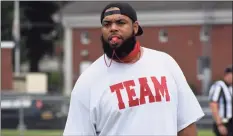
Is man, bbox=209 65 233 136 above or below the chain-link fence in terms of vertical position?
above

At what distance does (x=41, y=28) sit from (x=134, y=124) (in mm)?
51911

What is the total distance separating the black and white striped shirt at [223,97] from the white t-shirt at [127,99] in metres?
6.19

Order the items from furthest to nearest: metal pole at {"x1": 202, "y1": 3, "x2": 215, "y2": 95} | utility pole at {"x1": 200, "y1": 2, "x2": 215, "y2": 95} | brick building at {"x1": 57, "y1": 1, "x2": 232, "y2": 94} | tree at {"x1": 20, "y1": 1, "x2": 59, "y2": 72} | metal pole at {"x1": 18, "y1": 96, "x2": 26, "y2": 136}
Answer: tree at {"x1": 20, "y1": 1, "x2": 59, "y2": 72}
brick building at {"x1": 57, "y1": 1, "x2": 232, "y2": 94}
utility pole at {"x1": 200, "y1": 2, "x2": 215, "y2": 95}
metal pole at {"x1": 202, "y1": 3, "x2": 215, "y2": 95}
metal pole at {"x1": 18, "y1": 96, "x2": 26, "y2": 136}

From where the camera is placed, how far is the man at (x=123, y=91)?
140 inches

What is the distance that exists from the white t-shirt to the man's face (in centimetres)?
13

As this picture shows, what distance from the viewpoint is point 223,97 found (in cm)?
993

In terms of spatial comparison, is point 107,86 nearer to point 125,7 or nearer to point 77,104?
point 77,104

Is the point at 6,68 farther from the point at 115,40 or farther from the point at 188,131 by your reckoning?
the point at 115,40

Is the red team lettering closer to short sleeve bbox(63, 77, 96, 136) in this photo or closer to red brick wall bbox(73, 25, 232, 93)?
short sleeve bbox(63, 77, 96, 136)

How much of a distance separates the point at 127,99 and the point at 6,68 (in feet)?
88.5

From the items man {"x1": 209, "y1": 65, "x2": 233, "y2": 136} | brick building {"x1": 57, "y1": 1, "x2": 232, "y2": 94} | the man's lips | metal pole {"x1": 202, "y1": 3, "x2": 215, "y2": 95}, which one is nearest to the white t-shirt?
the man's lips

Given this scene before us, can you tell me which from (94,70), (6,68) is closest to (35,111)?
(6,68)

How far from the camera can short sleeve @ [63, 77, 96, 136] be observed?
142 inches

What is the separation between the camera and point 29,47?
5612cm
